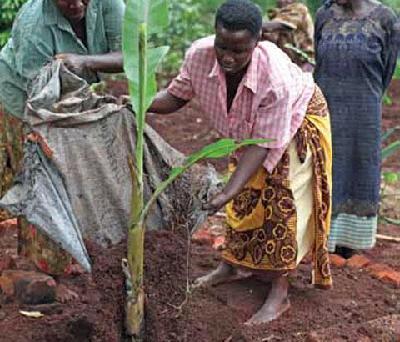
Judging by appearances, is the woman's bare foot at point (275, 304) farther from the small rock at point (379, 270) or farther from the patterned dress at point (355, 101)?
the patterned dress at point (355, 101)

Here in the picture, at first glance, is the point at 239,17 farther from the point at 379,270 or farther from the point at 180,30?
the point at 180,30

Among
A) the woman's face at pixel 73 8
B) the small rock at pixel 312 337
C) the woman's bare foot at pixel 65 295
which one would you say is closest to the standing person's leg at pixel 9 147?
the woman's bare foot at pixel 65 295

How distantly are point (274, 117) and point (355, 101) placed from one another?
1.28 metres

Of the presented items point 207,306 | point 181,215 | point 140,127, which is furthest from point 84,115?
point 207,306

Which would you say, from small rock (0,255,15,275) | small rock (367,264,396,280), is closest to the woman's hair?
small rock (0,255,15,275)

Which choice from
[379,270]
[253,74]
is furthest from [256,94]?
[379,270]

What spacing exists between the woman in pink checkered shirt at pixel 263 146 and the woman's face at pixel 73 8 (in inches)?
18.5

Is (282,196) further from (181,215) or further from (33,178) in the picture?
(33,178)

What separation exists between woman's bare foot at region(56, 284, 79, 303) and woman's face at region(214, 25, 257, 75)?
1189 mm

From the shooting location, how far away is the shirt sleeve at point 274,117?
3549mm

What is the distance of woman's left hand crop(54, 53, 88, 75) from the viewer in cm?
353

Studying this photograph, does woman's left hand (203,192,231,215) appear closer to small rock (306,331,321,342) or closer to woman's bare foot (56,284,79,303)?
small rock (306,331,321,342)

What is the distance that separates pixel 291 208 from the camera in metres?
3.93

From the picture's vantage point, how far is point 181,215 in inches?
139
